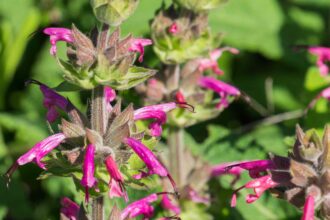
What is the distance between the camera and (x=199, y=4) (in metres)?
2.44

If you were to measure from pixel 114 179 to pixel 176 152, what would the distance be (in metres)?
0.95

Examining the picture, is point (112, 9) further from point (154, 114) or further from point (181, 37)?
point (181, 37)

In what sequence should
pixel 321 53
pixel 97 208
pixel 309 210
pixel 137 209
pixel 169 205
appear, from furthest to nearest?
pixel 321 53
pixel 169 205
pixel 137 209
pixel 97 208
pixel 309 210

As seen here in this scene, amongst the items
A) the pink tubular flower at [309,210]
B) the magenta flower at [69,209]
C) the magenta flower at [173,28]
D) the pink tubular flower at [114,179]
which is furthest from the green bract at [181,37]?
the pink tubular flower at [309,210]

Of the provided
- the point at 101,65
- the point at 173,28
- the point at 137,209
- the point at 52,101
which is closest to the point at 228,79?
the point at 173,28

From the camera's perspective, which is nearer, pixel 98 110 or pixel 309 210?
pixel 309 210

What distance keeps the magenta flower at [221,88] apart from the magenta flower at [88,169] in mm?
924

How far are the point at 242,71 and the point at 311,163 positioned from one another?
89.7 inches

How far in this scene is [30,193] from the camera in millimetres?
3480

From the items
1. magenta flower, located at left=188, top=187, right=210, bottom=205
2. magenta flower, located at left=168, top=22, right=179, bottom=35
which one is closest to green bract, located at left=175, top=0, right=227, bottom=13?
magenta flower, located at left=168, top=22, right=179, bottom=35

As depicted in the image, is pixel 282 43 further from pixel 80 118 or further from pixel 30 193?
pixel 80 118

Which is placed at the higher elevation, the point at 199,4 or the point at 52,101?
the point at 199,4

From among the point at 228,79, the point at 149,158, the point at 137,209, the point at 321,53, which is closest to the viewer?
the point at 149,158

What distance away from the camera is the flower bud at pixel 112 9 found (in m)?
1.79
